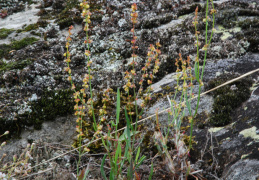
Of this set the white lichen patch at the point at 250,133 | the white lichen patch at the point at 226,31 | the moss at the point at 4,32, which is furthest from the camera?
the moss at the point at 4,32

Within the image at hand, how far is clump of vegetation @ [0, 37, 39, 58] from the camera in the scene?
5.77 metres

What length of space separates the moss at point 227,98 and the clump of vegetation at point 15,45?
4.63 m

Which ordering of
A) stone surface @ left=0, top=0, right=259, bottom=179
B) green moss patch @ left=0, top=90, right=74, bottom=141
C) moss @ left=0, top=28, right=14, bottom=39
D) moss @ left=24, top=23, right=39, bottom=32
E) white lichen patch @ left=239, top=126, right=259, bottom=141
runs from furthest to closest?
1. moss @ left=24, top=23, right=39, bottom=32
2. moss @ left=0, top=28, right=14, bottom=39
3. green moss patch @ left=0, top=90, right=74, bottom=141
4. stone surface @ left=0, top=0, right=259, bottom=179
5. white lichen patch @ left=239, top=126, right=259, bottom=141

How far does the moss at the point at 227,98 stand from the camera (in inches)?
138

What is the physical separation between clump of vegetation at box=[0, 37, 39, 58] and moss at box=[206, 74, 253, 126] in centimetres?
463

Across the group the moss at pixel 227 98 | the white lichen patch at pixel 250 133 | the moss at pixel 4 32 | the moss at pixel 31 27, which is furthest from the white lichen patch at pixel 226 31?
the moss at pixel 4 32

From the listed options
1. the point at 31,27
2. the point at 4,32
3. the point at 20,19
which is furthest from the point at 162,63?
the point at 20,19

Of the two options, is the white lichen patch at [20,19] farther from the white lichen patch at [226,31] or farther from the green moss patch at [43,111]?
the white lichen patch at [226,31]

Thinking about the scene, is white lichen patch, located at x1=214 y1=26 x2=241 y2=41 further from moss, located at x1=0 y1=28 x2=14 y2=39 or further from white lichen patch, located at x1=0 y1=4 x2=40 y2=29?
moss, located at x1=0 y1=28 x2=14 y2=39

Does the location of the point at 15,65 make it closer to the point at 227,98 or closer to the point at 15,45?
the point at 15,45

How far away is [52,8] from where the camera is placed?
8.16 metres

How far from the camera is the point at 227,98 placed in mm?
3744

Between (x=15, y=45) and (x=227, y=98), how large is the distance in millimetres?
5138

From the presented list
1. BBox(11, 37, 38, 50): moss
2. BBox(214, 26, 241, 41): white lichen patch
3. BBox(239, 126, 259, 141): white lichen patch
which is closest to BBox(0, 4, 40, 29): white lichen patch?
BBox(11, 37, 38, 50): moss
